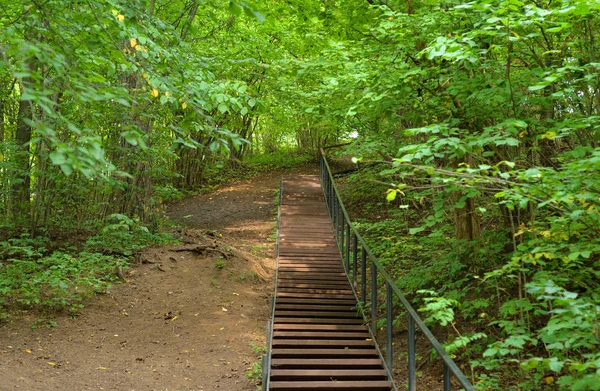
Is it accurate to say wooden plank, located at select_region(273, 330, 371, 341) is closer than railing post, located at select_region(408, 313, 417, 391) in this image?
No

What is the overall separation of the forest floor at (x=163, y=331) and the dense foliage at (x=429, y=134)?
2.02 ft

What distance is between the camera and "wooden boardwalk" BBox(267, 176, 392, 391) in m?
5.23

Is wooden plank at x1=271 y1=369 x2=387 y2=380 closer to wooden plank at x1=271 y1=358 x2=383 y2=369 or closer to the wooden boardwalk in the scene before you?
the wooden boardwalk

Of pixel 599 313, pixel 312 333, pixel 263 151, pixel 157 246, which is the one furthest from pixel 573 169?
pixel 263 151

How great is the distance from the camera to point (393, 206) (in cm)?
1254

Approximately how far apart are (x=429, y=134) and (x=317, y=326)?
8.95 ft

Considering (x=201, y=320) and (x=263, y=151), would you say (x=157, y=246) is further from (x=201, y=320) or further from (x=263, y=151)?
(x=263, y=151)

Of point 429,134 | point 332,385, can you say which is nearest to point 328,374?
point 332,385

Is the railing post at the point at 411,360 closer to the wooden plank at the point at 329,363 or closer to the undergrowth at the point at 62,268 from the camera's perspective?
the wooden plank at the point at 329,363

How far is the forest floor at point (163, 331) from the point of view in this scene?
554cm

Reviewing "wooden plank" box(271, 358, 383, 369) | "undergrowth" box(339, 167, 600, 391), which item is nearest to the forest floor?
"wooden plank" box(271, 358, 383, 369)

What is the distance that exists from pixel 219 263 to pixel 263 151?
18702 millimetres

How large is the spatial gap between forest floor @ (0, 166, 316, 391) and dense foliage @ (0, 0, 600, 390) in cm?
62

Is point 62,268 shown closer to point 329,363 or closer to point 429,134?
point 329,363
